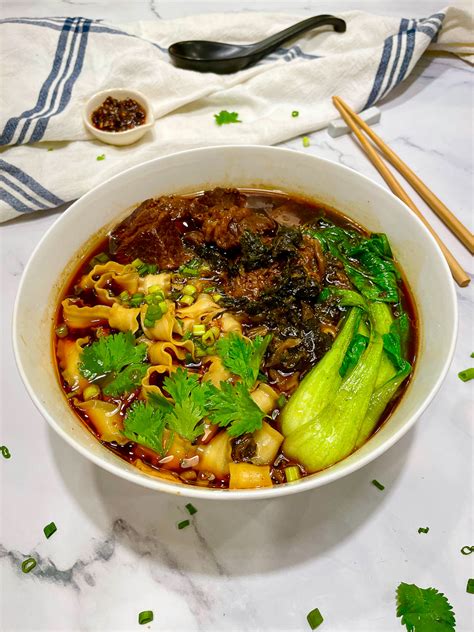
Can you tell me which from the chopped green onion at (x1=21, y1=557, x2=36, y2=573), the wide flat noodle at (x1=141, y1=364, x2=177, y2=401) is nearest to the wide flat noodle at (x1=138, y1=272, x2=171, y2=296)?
the wide flat noodle at (x1=141, y1=364, x2=177, y2=401)

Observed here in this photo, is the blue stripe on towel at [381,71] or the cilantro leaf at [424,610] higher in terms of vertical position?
the blue stripe on towel at [381,71]

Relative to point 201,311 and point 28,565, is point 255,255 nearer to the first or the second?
point 201,311

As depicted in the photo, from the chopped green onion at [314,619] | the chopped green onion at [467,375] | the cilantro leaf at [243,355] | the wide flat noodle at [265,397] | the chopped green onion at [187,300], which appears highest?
the cilantro leaf at [243,355]

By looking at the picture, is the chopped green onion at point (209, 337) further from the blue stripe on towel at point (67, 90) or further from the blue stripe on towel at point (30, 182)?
the blue stripe on towel at point (67, 90)

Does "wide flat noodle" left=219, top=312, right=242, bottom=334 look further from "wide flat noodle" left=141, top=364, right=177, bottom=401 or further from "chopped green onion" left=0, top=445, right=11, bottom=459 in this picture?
"chopped green onion" left=0, top=445, right=11, bottom=459

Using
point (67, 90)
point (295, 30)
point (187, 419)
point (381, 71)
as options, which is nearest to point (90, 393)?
point (187, 419)

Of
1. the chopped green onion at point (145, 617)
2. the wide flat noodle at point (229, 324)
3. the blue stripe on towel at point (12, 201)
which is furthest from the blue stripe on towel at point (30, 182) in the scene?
the chopped green onion at point (145, 617)
